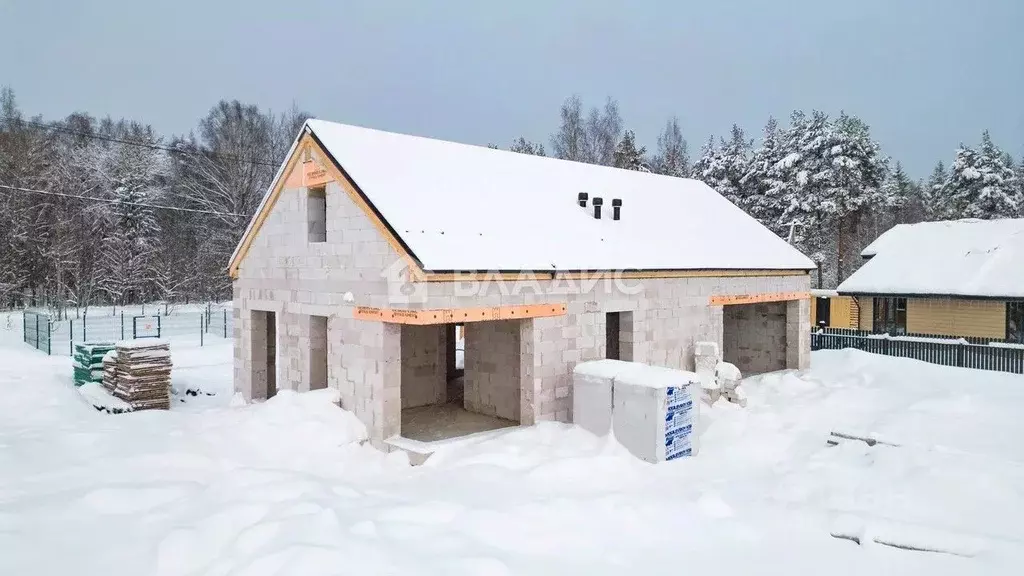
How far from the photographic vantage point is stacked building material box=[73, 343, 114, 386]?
16.9m

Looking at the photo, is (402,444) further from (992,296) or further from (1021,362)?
(992,296)

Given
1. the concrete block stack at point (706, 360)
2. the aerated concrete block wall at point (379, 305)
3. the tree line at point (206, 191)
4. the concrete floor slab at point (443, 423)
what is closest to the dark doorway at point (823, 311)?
the tree line at point (206, 191)

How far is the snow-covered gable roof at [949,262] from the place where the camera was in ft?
78.1

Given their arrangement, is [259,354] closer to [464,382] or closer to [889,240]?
[464,382]

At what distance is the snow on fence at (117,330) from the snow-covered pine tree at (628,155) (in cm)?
2883

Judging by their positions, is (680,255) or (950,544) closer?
(950,544)

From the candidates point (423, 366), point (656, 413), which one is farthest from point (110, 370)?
point (656, 413)

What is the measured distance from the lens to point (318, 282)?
513 inches

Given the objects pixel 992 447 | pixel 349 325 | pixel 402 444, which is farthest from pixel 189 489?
pixel 992 447

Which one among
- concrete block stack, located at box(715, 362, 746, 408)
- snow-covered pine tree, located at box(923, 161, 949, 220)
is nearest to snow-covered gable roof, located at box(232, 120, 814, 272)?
concrete block stack, located at box(715, 362, 746, 408)

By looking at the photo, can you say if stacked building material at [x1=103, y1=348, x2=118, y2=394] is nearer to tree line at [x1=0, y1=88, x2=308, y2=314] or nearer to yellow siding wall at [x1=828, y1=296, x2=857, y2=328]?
tree line at [x1=0, y1=88, x2=308, y2=314]

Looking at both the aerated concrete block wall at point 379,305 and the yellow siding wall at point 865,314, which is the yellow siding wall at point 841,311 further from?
the aerated concrete block wall at point 379,305

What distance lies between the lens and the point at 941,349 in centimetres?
2058

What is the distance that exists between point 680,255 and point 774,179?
100ft
